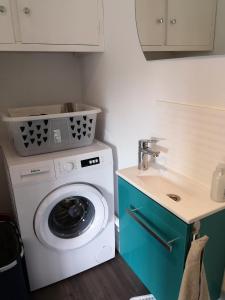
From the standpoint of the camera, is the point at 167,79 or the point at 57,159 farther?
the point at 57,159

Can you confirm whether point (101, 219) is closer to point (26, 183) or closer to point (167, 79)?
point (26, 183)

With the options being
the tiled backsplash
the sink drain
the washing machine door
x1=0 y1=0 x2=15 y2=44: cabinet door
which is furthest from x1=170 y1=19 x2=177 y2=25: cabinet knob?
the washing machine door

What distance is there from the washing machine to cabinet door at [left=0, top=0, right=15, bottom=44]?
70cm

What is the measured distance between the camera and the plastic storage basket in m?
1.41

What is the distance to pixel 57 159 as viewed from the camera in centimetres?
143

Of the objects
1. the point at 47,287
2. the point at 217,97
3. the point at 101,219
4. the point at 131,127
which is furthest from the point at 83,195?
the point at 217,97

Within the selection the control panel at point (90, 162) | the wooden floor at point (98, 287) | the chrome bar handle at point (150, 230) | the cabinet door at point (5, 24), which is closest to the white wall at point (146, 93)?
the control panel at point (90, 162)

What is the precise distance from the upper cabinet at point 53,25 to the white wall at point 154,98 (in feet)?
0.33

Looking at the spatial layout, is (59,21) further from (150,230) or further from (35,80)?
(150,230)

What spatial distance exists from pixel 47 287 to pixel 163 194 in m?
1.21

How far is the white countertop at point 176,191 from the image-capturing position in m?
0.92

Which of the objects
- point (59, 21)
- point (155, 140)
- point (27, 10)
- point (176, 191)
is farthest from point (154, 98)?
point (27, 10)

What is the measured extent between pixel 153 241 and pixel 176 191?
26cm

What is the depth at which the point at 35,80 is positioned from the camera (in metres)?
1.94
